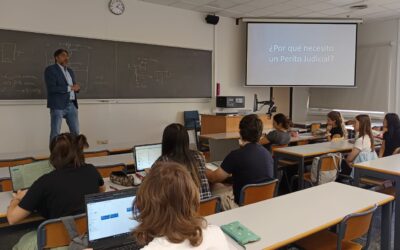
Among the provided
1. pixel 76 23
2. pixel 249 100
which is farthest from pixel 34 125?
pixel 249 100

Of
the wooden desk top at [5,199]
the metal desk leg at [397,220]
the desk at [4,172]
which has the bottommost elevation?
the metal desk leg at [397,220]

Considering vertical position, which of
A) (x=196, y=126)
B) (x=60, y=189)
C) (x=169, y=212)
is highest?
(x=169, y=212)

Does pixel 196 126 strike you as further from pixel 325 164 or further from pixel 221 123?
pixel 325 164

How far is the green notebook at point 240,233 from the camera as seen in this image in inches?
67.8

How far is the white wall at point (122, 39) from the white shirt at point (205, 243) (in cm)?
497

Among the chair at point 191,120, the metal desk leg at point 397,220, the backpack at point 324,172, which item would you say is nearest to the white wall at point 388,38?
the chair at point 191,120

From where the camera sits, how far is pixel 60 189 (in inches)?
80.7

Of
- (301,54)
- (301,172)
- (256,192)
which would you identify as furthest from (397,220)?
(301,54)

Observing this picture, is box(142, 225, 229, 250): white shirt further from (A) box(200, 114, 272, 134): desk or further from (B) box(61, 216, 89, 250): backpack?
(A) box(200, 114, 272, 134): desk

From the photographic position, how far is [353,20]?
761cm

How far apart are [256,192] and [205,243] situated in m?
1.42

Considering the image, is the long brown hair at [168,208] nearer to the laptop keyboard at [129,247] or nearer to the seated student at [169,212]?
the seated student at [169,212]

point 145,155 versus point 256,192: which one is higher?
point 145,155

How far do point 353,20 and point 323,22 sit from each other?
0.65m
